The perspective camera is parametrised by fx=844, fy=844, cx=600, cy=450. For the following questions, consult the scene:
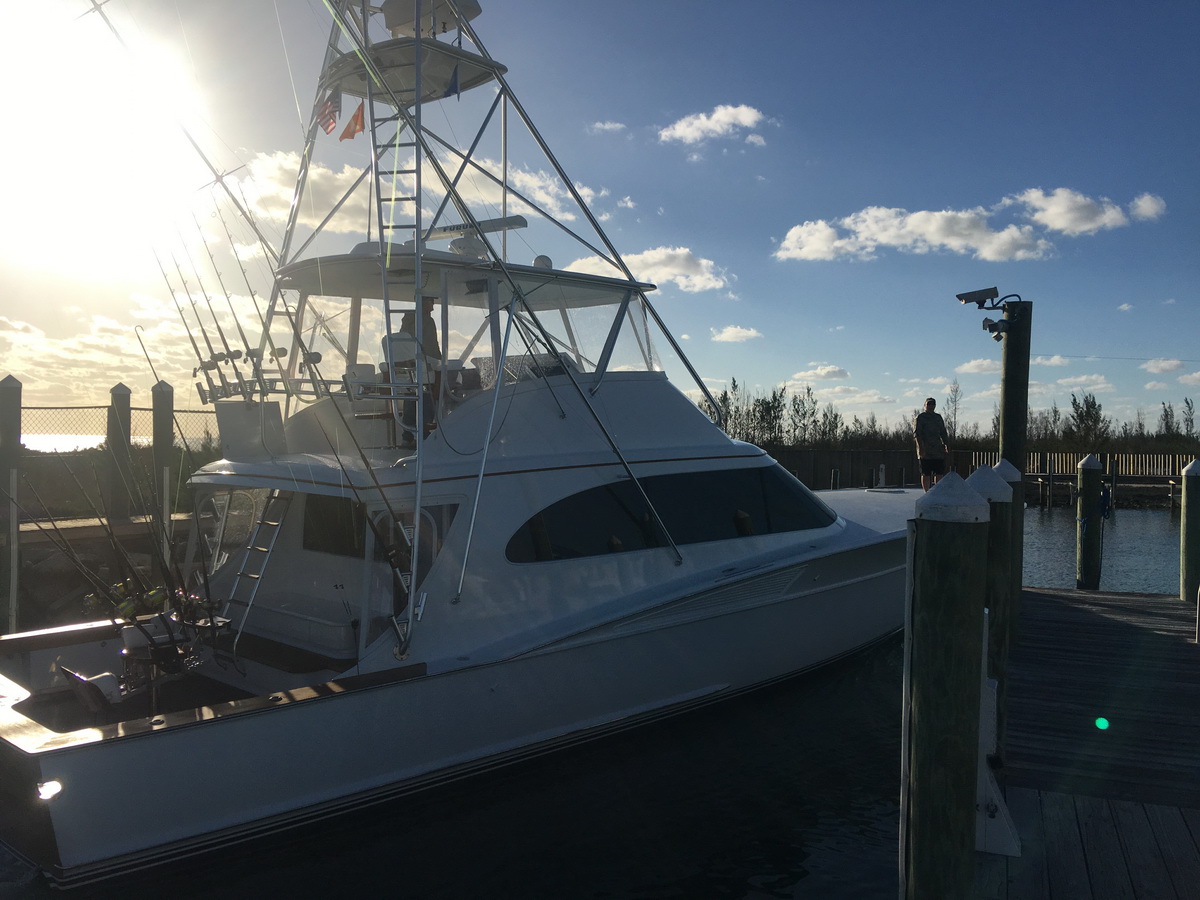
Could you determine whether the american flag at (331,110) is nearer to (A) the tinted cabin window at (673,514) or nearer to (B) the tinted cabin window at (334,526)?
(B) the tinted cabin window at (334,526)

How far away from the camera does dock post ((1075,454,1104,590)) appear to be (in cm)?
1030

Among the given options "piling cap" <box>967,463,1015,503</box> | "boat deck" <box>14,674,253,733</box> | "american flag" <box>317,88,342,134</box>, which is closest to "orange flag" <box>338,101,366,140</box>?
"american flag" <box>317,88,342,134</box>

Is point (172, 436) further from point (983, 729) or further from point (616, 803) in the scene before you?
point (983, 729)

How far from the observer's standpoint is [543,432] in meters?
6.27

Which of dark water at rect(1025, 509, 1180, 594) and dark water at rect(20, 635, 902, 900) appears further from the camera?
dark water at rect(1025, 509, 1180, 594)

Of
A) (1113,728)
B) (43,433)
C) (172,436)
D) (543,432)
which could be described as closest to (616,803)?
(543,432)

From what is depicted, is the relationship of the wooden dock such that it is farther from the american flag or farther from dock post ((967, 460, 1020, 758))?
the american flag

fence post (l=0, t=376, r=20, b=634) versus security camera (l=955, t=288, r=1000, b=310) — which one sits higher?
security camera (l=955, t=288, r=1000, b=310)

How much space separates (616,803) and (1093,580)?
7.84m

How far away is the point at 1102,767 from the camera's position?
4516 mm

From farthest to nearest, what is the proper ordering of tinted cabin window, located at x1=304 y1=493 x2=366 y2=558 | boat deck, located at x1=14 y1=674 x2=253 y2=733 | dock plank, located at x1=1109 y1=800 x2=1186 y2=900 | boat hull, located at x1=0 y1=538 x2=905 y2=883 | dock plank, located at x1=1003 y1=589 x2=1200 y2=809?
1. tinted cabin window, located at x1=304 y1=493 x2=366 y2=558
2. boat deck, located at x1=14 y1=674 x2=253 y2=733
3. dock plank, located at x1=1003 y1=589 x2=1200 y2=809
4. boat hull, located at x1=0 y1=538 x2=905 y2=883
5. dock plank, located at x1=1109 y1=800 x2=1186 y2=900

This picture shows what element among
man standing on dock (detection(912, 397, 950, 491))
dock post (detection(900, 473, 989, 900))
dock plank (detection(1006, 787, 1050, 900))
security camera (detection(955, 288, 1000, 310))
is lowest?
dock plank (detection(1006, 787, 1050, 900))

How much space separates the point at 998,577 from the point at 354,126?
5865 mm

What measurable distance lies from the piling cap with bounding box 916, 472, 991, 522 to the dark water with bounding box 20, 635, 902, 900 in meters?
2.56
